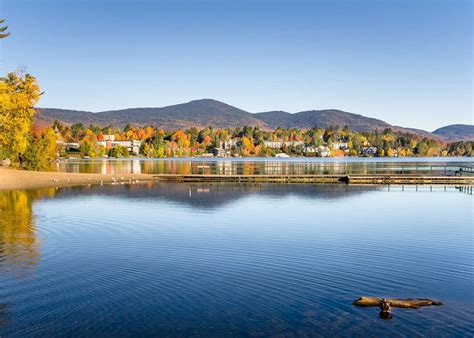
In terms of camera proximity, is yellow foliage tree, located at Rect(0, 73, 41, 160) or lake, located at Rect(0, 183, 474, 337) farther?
yellow foliage tree, located at Rect(0, 73, 41, 160)

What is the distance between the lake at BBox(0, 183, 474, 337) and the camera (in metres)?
14.4

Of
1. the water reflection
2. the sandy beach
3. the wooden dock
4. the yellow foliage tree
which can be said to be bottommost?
the water reflection

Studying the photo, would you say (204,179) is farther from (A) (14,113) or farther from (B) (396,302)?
(B) (396,302)

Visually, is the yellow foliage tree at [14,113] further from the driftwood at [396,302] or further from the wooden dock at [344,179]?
the driftwood at [396,302]

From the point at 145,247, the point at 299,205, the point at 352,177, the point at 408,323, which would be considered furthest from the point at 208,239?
the point at 352,177

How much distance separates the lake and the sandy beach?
1025 inches

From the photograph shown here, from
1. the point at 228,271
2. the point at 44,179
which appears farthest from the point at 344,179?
the point at 228,271

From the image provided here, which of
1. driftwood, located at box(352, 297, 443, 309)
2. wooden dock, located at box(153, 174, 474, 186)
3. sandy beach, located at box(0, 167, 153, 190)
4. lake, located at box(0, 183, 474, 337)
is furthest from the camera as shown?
wooden dock, located at box(153, 174, 474, 186)

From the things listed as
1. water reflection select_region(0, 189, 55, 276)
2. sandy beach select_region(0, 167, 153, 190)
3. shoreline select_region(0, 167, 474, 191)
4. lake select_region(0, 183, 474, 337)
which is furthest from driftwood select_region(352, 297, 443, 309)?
shoreline select_region(0, 167, 474, 191)

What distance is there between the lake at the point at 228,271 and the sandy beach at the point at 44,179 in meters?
26.0

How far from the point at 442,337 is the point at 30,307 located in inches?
508

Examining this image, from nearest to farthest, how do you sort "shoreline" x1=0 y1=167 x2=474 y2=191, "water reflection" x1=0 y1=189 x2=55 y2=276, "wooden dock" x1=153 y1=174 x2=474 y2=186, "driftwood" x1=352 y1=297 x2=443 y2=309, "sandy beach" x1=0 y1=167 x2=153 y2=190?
1. "driftwood" x1=352 y1=297 x2=443 y2=309
2. "water reflection" x1=0 y1=189 x2=55 y2=276
3. "sandy beach" x1=0 y1=167 x2=153 y2=190
4. "shoreline" x1=0 y1=167 x2=474 y2=191
5. "wooden dock" x1=153 y1=174 x2=474 y2=186

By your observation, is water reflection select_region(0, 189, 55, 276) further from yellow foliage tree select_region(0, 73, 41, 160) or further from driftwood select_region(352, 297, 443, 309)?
yellow foliage tree select_region(0, 73, 41, 160)

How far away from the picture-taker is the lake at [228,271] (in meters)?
14.4
